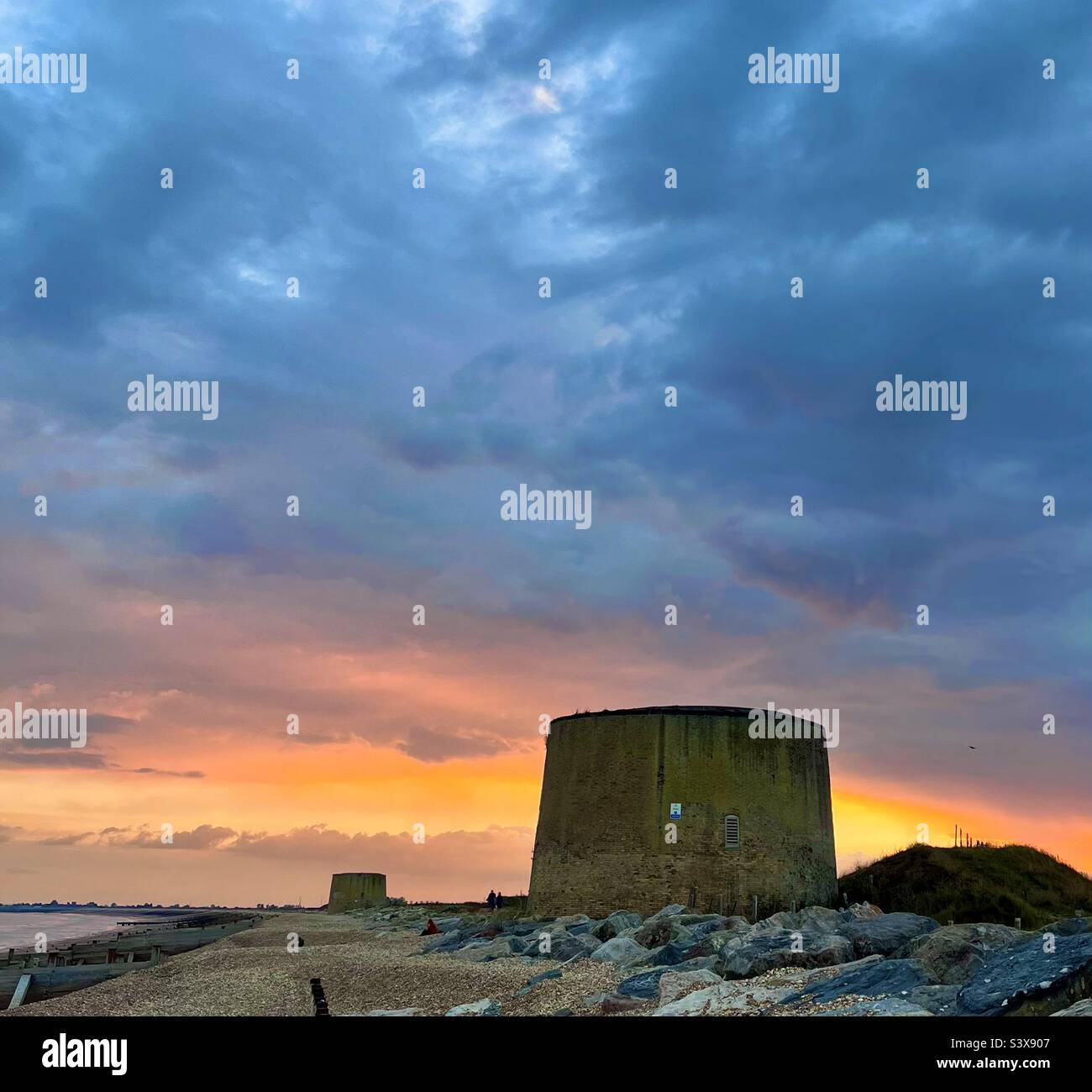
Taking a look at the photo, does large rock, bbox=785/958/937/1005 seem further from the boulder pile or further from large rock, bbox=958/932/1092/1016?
large rock, bbox=958/932/1092/1016

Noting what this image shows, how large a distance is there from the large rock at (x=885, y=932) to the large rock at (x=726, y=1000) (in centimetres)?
236

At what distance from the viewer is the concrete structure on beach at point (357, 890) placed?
198 feet

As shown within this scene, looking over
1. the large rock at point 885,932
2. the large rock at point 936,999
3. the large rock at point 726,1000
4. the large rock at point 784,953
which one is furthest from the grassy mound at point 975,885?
the large rock at point 936,999

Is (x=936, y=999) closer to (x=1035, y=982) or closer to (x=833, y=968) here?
(x=1035, y=982)

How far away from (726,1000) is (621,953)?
5.79 m

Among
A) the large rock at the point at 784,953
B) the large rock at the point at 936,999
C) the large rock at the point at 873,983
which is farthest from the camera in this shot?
the large rock at the point at 784,953

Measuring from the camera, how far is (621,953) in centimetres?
1698

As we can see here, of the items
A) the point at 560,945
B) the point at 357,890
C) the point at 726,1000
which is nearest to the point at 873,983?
the point at 726,1000

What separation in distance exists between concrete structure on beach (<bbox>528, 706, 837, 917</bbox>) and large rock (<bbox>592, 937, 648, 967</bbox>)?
29.0 feet

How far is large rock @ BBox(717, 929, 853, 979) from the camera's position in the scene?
13.6 m

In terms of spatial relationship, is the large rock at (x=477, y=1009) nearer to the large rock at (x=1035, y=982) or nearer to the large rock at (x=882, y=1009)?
the large rock at (x=882, y=1009)

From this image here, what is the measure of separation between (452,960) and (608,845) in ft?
26.3
